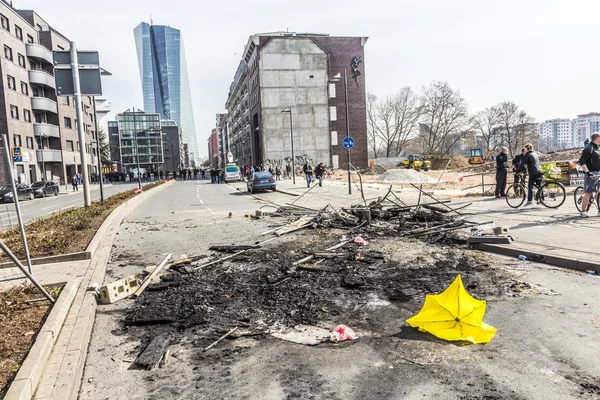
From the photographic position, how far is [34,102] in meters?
51.7

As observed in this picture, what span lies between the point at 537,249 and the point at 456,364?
4.59 metres

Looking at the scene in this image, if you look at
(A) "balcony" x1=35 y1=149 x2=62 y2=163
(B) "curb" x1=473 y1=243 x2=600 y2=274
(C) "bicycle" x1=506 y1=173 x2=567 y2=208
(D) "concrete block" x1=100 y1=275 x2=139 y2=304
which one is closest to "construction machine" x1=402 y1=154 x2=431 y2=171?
(C) "bicycle" x1=506 y1=173 x2=567 y2=208

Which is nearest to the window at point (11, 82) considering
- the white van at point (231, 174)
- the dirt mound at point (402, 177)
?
the white van at point (231, 174)

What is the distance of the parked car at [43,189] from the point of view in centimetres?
3512

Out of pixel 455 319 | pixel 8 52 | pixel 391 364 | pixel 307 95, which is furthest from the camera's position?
pixel 307 95

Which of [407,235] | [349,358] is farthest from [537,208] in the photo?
[349,358]

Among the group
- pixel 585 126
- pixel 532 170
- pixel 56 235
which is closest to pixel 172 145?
pixel 56 235

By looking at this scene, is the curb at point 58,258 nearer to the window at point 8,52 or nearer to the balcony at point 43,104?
the window at point 8,52

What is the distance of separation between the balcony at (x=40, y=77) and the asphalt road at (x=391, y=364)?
57369mm

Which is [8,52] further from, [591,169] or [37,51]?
[591,169]

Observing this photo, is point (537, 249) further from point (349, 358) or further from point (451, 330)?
point (349, 358)

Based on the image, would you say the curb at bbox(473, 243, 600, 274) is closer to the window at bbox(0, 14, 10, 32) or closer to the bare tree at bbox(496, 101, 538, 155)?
the window at bbox(0, 14, 10, 32)

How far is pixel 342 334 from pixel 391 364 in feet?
2.23

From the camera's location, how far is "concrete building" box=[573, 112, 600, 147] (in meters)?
168
